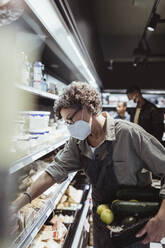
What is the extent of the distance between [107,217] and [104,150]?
42cm

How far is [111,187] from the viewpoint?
1572 millimetres

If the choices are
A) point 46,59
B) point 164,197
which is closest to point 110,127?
point 164,197

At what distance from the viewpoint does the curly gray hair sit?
1.49 m

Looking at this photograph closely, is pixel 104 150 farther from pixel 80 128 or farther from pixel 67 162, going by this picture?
pixel 67 162

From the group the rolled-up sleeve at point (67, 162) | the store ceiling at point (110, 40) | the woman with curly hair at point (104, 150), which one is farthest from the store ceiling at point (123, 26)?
the rolled-up sleeve at point (67, 162)

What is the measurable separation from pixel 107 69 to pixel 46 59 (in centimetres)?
355

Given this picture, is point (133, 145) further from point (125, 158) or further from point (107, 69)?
point (107, 69)

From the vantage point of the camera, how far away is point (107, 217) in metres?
1.38

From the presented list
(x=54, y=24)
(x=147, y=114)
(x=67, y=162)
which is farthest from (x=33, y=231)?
(x=147, y=114)

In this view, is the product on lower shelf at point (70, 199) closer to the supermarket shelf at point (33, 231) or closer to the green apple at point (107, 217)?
the supermarket shelf at point (33, 231)

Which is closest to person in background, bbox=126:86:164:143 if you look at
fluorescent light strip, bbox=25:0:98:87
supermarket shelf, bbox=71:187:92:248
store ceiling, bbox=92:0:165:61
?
store ceiling, bbox=92:0:165:61

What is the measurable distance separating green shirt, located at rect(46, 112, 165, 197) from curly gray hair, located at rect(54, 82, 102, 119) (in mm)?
140

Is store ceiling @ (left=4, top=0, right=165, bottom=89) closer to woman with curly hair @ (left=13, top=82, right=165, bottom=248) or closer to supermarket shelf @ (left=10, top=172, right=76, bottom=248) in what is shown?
woman with curly hair @ (left=13, top=82, right=165, bottom=248)

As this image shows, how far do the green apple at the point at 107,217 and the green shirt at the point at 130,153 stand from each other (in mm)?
223
